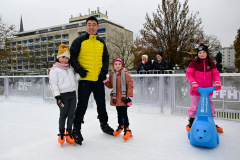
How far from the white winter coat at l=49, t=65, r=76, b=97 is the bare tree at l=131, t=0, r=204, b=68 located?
1250 centimetres

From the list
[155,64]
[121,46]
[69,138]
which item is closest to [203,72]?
[69,138]

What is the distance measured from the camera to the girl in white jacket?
8.34ft

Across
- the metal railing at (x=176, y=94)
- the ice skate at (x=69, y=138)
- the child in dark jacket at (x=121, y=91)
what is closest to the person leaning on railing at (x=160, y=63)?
the metal railing at (x=176, y=94)

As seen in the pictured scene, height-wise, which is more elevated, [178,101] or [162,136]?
[178,101]

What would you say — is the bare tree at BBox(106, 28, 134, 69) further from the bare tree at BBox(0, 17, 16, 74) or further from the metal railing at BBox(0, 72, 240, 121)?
the metal railing at BBox(0, 72, 240, 121)

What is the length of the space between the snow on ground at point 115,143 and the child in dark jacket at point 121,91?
27 centimetres

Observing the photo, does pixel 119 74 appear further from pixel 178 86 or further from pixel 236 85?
pixel 236 85

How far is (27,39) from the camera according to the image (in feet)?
201

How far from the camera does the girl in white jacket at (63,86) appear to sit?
2.54 meters

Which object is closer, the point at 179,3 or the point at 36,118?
the point at 36,118

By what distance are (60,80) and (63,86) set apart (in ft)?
0.31

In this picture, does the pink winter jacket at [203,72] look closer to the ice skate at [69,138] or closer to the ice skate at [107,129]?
the ice skate at [107,129]

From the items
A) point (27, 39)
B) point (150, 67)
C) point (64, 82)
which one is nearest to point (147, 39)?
point (150, 67)

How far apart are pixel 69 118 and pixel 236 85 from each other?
10.7 feet
